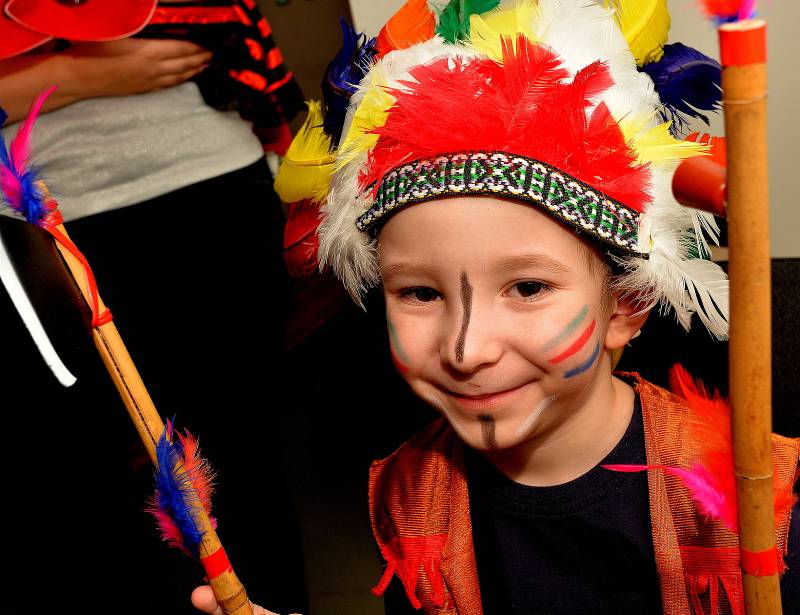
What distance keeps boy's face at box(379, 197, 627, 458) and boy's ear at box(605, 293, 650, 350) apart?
3cm

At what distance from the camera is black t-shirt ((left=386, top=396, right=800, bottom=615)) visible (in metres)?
0.98

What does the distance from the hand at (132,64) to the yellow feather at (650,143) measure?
0.72m

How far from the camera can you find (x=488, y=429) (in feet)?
2.88

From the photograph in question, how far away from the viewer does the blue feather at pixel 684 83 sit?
3.15ft

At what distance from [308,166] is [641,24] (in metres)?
0.44

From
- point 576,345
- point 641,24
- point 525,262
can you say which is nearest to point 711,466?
point 576,345

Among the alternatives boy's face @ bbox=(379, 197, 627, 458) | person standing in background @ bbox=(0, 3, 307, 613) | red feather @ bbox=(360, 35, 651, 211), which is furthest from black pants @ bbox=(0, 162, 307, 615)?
red feather @ bbox=(360, 35, 651, 211)

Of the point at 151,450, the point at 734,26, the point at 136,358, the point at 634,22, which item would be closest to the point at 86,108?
the point at 136,358

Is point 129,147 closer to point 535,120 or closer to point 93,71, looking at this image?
point 93,71

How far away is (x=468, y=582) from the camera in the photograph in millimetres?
1044

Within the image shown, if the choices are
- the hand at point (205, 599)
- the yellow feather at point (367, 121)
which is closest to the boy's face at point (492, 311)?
the yellow feather at point (367, 121)

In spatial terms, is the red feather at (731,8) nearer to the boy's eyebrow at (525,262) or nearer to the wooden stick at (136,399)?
the boy's eyebrow at (525,262)

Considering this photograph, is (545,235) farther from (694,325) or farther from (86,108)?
(86,108)

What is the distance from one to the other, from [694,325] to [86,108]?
0.96m
